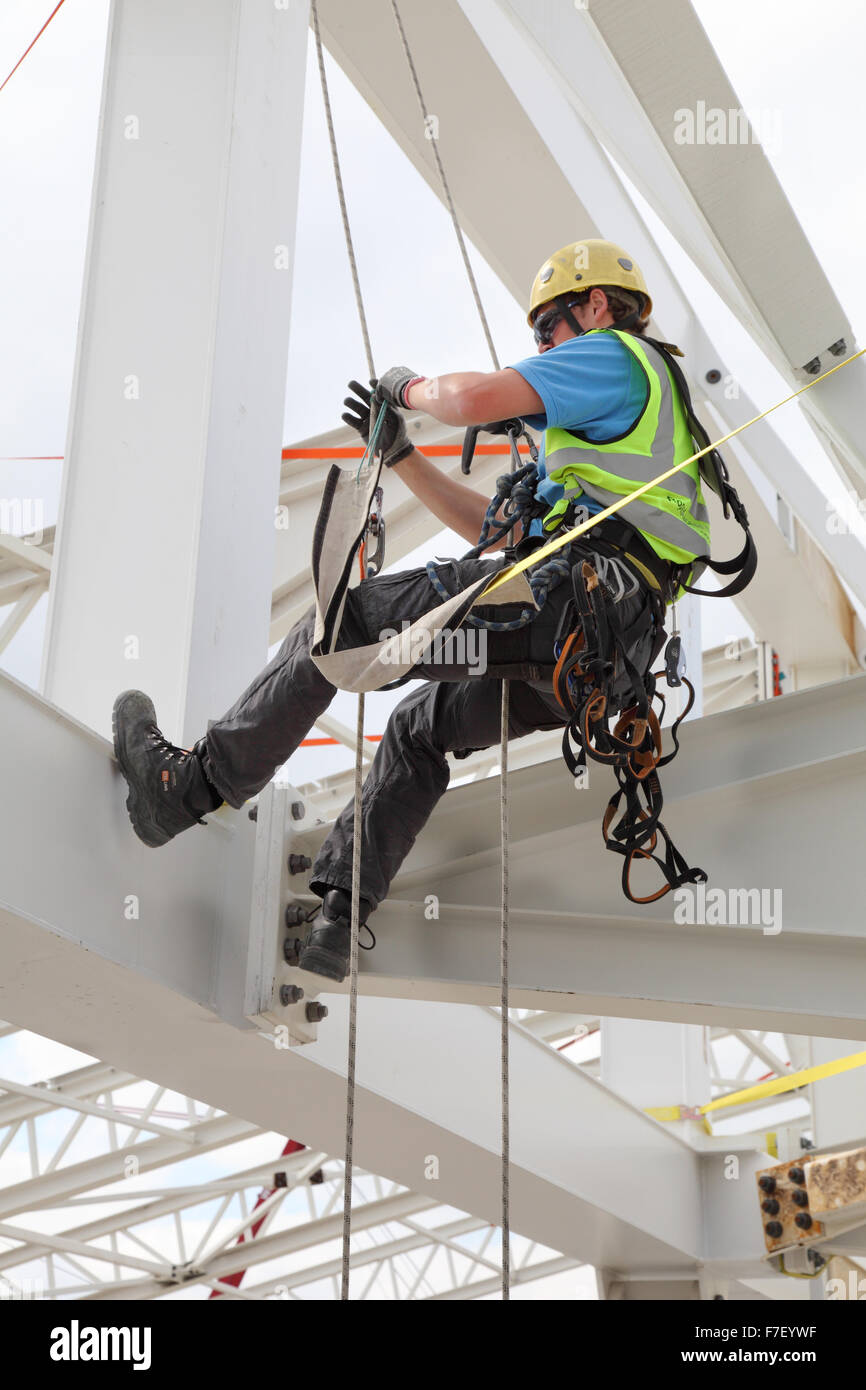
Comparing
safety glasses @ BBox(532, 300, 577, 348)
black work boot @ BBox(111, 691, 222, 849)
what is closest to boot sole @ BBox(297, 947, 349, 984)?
black work boot @ BBox(111, 691, 222, 849)

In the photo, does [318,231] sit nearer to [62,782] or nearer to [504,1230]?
[62,782]

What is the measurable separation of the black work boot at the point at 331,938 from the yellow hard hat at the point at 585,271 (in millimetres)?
1723

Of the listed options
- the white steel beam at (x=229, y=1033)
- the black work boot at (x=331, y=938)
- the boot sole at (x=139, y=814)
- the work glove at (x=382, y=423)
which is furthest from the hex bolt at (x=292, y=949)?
the work glove at (x=382, y=423)

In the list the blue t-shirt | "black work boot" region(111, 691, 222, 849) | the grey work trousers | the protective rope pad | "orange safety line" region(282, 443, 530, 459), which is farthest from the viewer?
"orange safety line" region(282, 443, 530, 459)

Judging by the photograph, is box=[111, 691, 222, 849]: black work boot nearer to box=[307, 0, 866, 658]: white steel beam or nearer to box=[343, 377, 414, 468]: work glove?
box=[343, 377, 414, 468]: work glove

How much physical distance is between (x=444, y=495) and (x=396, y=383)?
0.71 meters

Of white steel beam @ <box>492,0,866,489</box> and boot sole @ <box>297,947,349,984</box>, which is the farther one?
boot sole @ <box>297,947,349,984</box>

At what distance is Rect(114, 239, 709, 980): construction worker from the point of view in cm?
368

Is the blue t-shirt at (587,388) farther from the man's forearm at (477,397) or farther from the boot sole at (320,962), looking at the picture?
the boot sole at (320,962)

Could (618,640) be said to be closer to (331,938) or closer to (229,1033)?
(331,938)

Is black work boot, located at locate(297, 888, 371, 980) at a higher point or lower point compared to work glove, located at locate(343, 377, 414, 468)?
lower

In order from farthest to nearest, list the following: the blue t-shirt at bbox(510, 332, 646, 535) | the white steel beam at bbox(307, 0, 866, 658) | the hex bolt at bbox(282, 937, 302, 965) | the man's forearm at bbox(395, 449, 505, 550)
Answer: the white steel beam at bbox(307, 0, 866, 658) < the hex bolt at bbox(282, 937, 302, 965) < the man's forearm at bbox(395, 449, 505, 550) < the blue t-shirt at bbox(510, 332, 646, 535)

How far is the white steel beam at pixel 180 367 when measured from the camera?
4617 mm

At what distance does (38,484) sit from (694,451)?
795cm
